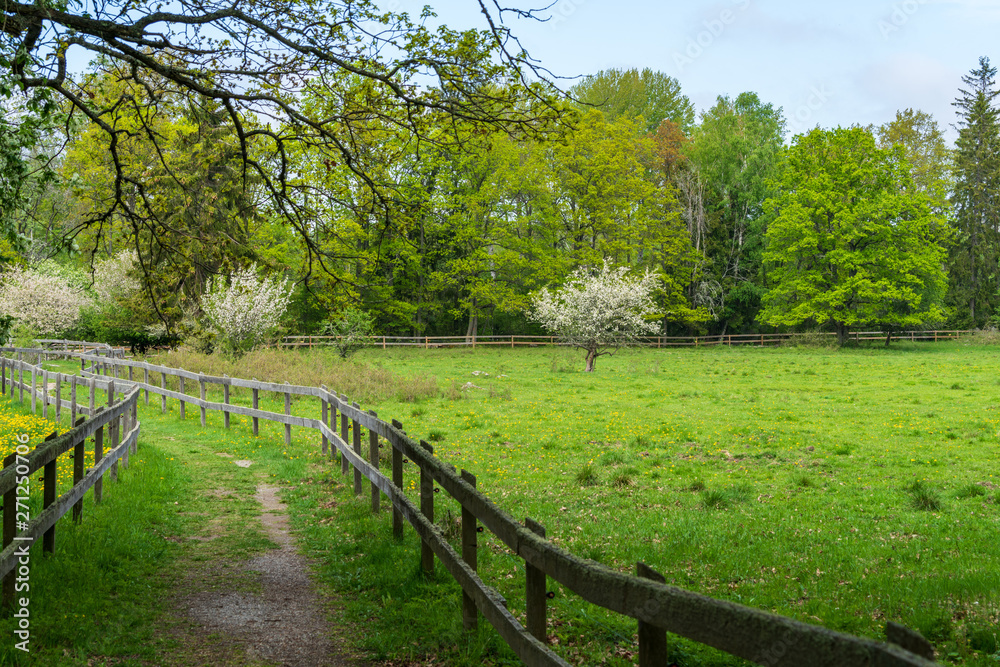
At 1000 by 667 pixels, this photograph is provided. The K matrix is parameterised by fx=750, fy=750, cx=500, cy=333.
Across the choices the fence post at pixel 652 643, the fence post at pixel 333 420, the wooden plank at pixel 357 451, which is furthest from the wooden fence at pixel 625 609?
the fence post at pixel 333 420

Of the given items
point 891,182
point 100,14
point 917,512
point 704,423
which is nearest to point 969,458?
point 917,512

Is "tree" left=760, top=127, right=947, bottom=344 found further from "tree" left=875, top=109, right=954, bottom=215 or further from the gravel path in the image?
the gravel path

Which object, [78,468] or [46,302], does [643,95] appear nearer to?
[46,302]

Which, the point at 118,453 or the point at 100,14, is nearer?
the point at 100,14

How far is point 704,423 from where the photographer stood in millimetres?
17516

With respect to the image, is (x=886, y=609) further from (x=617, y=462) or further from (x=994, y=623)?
(x=617, y=462)

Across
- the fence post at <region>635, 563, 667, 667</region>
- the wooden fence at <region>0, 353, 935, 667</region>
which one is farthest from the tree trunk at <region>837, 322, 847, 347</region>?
the fence post at <region>635, 563, 667, 667</region>

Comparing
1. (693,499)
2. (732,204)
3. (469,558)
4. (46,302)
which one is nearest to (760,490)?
(693,499)

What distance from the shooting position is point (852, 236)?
50.0 m

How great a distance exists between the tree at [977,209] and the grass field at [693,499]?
41.7 m

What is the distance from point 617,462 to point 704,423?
5161 mm

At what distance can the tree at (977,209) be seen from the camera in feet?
197

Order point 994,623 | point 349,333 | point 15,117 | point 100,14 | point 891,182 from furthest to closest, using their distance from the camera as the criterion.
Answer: point 891,182 → point 349,333 → point 15,117 → point 100,14 → point 994,623

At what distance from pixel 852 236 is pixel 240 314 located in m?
40.1
